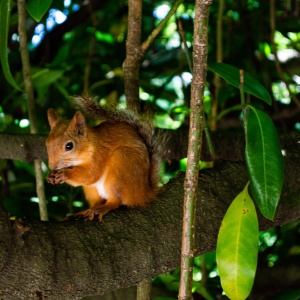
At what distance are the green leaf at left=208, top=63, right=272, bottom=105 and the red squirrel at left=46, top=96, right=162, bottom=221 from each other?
29 cm

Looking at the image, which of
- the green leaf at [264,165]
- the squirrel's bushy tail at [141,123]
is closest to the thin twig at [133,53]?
the squirrel's bushy tail at [141,123]

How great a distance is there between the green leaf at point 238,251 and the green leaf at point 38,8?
520 mm

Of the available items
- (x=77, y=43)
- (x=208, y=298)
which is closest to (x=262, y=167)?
(x=208, y=298)

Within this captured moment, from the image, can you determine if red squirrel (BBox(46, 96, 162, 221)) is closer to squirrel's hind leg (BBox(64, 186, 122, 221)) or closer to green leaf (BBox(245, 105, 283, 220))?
squirrel's hind leg (BBox(64, 186, 122, 221))

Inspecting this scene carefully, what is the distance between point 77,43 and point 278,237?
1.07 metres

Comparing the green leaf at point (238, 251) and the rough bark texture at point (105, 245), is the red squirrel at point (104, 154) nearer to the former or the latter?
the rough bark texture at point (105, 245)

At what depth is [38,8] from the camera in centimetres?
127

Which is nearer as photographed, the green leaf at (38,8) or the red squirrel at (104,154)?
the green leaf at (38,8)

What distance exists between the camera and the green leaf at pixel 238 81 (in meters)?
1.20

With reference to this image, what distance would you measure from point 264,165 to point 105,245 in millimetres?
303

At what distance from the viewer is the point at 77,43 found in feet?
8.27

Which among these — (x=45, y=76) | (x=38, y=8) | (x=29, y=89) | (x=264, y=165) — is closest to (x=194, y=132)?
(x=264, y=165)

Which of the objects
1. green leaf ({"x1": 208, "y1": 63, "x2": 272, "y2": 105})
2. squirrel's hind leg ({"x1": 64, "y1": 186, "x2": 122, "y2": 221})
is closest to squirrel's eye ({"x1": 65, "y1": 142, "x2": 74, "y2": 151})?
squirrel's hind leg ({"x1": 64, "y1": 186, "x2": 122, "y2": 221})

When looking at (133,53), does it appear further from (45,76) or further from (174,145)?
(45,76)
